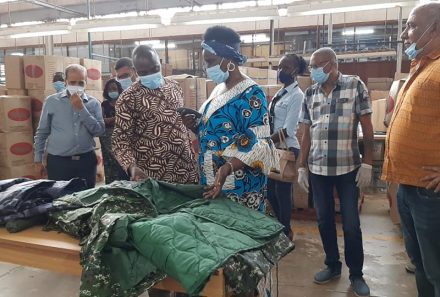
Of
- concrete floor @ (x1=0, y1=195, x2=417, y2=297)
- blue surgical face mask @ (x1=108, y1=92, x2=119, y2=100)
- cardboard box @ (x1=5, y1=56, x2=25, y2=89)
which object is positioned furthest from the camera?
cardboard box @ (x1=5, y1=56, x2=25, y2=89)

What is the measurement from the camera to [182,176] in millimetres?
1771

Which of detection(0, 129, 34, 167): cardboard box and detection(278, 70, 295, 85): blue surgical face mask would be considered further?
detection(0, 129, 34, 167): cardboard box

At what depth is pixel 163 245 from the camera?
3.32 feet

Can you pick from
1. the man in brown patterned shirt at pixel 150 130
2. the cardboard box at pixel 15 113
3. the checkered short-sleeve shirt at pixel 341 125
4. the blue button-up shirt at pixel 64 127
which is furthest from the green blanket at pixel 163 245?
the cardboard box at pixel 15 113

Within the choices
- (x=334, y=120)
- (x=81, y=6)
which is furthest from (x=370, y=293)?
(x=81, y=6)

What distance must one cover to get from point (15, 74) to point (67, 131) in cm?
241

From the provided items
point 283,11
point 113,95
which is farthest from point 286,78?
point 283,11

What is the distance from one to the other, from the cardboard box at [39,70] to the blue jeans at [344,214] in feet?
11.3

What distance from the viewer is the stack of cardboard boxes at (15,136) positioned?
4.16 meters

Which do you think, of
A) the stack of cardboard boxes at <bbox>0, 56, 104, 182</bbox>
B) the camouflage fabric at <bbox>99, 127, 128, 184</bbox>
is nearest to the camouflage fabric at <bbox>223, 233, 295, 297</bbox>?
the camouflage fabric at <bbox>99, 127, 128, 184</bbox>

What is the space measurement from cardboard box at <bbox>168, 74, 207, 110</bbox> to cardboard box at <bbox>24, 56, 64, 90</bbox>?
1.76 meters

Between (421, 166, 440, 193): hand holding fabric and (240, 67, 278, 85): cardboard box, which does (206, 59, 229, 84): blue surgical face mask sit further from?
(240, 67, 278, 85): cardboard box

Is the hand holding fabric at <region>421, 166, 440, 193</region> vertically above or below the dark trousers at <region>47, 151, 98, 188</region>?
above

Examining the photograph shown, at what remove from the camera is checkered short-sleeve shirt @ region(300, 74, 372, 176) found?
2.10 m
